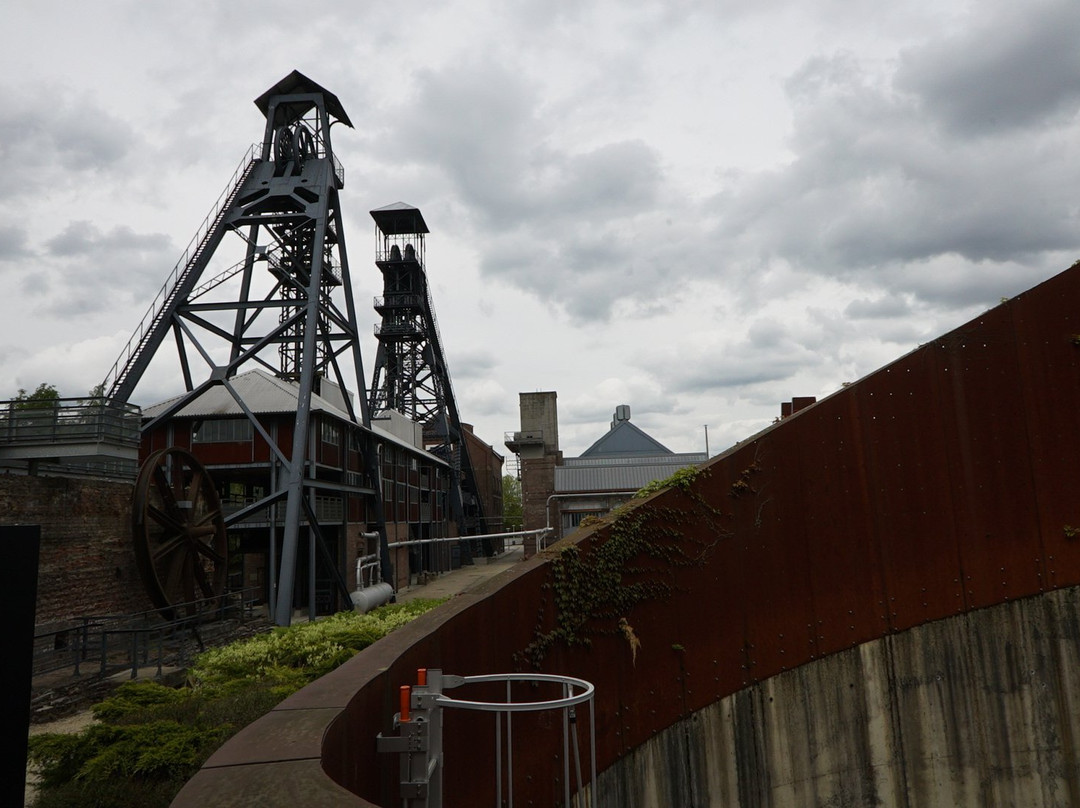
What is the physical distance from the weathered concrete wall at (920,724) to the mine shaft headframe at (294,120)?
2271cm

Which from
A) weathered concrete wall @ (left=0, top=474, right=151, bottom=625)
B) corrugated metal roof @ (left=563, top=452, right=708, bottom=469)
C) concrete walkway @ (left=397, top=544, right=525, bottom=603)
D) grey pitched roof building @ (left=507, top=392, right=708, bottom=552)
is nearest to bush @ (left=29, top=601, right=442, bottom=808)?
weathered concrete wall @ (left=0, top=474, right=151, bottom=625)

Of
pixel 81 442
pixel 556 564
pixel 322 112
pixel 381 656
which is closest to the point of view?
pixel 381 656

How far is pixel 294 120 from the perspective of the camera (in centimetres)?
2706

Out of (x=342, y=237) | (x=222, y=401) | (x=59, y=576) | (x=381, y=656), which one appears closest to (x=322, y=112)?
(x=342, y=237)

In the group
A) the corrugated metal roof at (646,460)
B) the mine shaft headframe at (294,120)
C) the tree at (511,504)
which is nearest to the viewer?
the mine shaft headframe at (294,120)

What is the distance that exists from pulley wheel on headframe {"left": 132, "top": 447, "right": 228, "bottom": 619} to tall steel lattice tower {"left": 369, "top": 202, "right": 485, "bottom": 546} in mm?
24997

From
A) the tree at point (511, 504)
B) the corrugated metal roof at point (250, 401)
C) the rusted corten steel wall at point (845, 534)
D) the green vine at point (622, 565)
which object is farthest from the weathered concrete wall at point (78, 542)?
the tree at point (511, 504)

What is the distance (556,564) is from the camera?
761 cm

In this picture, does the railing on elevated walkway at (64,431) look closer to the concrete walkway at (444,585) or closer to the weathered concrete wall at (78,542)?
the weathered concrete wall at (78,542)

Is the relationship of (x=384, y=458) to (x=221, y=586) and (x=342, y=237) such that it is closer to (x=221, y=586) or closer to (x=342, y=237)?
(x=342, y=237)

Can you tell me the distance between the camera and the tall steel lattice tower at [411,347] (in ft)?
154

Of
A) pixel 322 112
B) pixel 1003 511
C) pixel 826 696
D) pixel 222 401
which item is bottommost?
pixel 826 696

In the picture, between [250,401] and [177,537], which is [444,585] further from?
[177,537]

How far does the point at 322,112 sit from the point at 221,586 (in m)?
16.4
